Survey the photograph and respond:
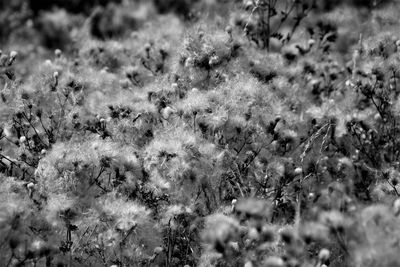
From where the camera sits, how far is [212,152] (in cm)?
408

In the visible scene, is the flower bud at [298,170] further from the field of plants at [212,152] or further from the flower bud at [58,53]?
the flower bud at [58,53]

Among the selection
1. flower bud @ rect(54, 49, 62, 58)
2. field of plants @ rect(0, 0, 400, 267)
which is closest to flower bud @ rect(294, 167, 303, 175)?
field of plants @ rect(0, 0, 400, 267)

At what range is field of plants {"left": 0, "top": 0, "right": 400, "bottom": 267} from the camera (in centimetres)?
331

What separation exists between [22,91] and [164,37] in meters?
2.04

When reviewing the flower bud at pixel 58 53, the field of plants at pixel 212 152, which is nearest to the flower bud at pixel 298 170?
the field of plants at pixel 212 152

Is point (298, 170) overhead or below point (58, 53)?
below

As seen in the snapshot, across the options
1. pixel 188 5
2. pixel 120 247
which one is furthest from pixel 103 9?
pixel 120 247

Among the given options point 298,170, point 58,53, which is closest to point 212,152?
point 298,170

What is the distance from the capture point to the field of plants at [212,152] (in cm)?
331

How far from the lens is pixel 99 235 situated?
3.72 m

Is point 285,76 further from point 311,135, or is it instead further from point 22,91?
point 22,91

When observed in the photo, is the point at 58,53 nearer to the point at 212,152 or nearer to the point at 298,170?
the point at 212,152

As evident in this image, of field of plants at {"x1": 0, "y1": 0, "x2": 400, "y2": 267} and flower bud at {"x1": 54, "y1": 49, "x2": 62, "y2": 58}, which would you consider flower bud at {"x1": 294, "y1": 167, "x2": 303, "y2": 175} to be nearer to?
field of plants at {"x1": 0, "y1": 0, "x2": 400, "y2": 267}

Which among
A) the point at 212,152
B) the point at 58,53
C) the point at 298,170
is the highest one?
the point at 58,53
